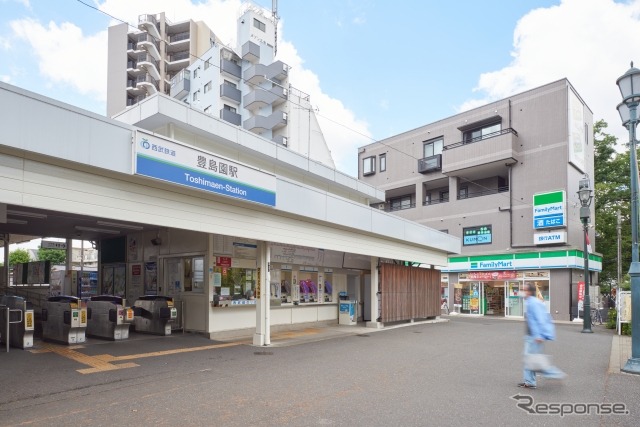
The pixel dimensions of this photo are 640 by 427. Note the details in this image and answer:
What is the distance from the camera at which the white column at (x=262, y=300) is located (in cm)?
1205

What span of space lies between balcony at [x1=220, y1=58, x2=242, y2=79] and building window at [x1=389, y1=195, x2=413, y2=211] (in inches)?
898

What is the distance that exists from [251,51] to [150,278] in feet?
122

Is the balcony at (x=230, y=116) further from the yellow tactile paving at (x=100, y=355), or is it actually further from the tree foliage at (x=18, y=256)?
the yellow tactile paving at (x=100, y=355)

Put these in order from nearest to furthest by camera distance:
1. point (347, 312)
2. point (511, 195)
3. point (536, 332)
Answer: point (536, 332)
point (347, 312)
point (511, 195)

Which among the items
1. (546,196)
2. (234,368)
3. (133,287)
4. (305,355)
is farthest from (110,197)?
(546,196)

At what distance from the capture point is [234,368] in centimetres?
889

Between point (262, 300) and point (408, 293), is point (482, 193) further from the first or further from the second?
point (262, 300)

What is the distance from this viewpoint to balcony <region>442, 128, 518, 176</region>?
2748 centimetres

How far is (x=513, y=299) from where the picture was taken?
1077 inches

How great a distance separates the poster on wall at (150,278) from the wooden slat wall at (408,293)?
27.5 ft

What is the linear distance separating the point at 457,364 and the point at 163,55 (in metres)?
58.5

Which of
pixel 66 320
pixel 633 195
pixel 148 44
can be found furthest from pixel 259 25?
pixel 633 195

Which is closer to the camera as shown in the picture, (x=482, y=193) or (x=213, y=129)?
(x=213, y=129)

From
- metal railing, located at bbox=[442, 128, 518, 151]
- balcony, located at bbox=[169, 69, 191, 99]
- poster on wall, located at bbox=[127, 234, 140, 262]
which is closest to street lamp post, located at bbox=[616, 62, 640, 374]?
poster on wall, located at bbox=[127, 234, 140, 262]
